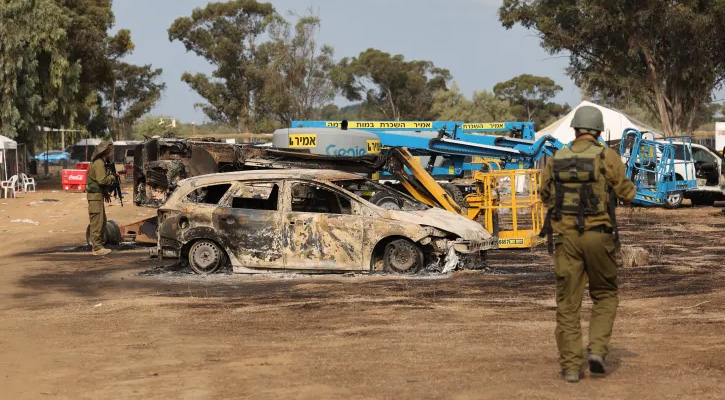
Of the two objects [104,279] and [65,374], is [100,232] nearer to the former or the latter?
[104,279]

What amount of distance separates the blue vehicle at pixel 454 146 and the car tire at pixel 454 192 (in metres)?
1.21

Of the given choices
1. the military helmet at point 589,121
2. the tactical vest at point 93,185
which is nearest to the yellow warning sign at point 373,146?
the tactical vest at point 93,185

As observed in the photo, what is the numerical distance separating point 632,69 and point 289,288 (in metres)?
35.2

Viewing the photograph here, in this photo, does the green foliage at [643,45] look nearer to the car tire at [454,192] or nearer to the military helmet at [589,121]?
the car tire at [454,192]

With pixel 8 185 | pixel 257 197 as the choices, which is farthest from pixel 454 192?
pixel 8 185

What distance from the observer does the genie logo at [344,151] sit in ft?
50.9

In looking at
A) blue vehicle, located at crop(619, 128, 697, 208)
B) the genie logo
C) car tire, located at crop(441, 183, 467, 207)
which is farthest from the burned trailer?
blue vehicle, located at crop(619, 128, 697, 208)

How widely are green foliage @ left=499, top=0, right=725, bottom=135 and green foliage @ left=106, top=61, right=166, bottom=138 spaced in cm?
5415

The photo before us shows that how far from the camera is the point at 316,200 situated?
13375 millimetres

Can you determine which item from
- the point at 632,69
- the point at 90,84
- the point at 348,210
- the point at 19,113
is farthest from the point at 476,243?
the point at 90,84

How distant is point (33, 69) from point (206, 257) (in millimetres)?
37716

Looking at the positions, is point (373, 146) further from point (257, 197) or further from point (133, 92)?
point (133, 92)

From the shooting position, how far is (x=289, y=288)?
12078 mm

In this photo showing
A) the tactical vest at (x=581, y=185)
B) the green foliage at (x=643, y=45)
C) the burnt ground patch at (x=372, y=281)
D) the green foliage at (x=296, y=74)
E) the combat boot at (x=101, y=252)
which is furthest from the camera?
the green foliage at (x=296, y=74)
